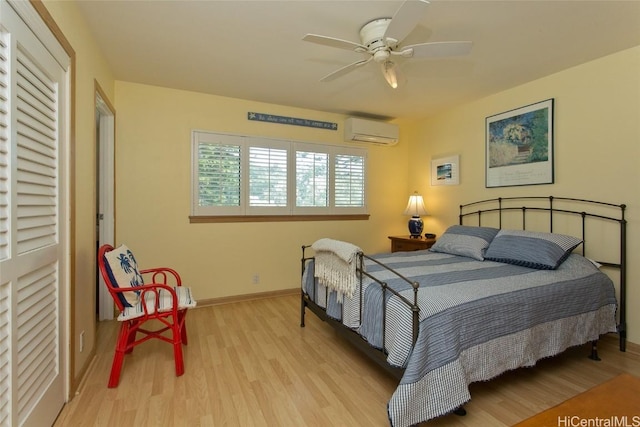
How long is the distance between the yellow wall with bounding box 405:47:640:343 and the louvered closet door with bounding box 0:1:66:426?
12.6 feet

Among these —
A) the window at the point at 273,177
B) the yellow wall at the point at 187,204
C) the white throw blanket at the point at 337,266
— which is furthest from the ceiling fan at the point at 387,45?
the yellow wall at the point at 187,204

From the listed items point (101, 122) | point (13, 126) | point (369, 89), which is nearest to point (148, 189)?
point (101, 122)

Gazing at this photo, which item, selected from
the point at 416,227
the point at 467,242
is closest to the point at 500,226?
the point at 467,242

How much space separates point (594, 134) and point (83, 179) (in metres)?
4.04

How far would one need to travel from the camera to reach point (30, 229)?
4.49ft

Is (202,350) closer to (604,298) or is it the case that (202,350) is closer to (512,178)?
(604,298)

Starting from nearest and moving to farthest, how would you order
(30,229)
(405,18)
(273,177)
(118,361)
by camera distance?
(30,229) < (405,18) < (118,361) < (273,177)

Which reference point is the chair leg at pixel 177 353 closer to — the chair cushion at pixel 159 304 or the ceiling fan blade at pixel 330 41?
the chair cushion at pixel 159 304

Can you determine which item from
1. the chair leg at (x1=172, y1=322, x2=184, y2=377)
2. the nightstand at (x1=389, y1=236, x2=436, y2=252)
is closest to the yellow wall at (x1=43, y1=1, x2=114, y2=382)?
the chair leg at (x1=172, y1=322, x2=184, y2=377)

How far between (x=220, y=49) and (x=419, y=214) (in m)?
3.10

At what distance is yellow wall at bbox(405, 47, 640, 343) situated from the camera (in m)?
2.43

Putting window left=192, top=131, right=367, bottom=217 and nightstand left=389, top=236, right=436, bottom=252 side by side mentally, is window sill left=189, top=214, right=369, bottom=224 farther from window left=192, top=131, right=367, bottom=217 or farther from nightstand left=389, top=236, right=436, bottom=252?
nightstand left=389, top=236, right=436, bottom=252

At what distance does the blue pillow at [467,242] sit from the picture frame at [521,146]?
0.67m

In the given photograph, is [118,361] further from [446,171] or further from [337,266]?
[446,171]
